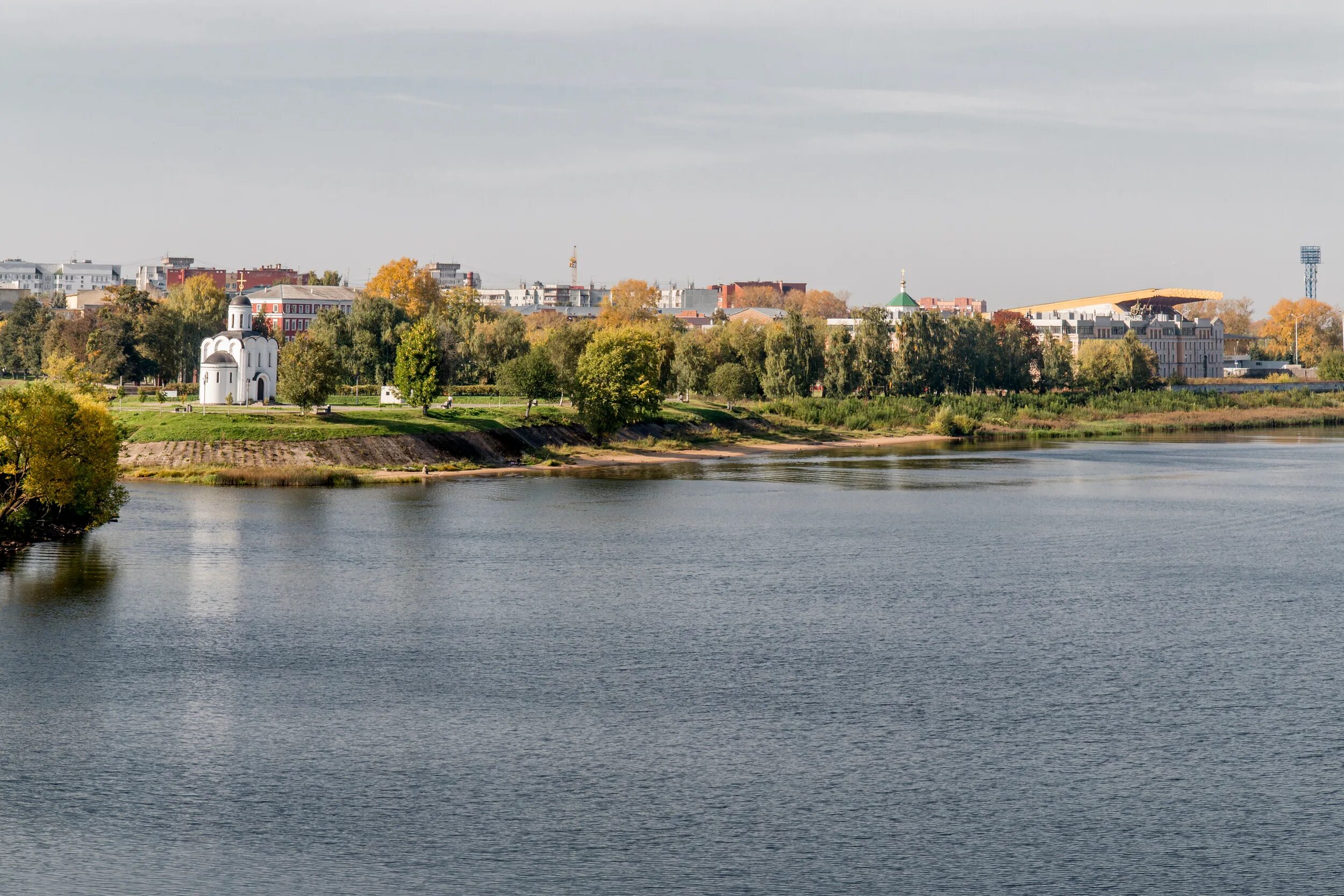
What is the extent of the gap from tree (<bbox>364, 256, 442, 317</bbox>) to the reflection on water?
132 metres

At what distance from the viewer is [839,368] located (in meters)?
147

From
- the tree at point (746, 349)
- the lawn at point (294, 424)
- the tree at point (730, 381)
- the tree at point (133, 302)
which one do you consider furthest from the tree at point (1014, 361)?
the tree at point (133, 302)

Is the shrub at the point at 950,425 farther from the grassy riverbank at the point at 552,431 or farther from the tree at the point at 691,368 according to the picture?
the tree at the point at 691,368

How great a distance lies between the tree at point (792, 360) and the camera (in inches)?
5625

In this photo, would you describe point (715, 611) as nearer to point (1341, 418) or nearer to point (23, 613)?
point (23, 613)

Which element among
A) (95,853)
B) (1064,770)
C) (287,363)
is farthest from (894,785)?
(287,363)

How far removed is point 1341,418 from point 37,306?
498 feet

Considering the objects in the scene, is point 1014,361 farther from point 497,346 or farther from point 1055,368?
point 497,346

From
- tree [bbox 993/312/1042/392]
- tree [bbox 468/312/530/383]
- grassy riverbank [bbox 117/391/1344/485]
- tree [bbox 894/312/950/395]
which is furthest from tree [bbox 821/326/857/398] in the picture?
tree [bbox 468/312/530/383]

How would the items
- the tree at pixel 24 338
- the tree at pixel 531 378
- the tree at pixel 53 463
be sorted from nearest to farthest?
the tree at pixel 53 463
the tree at pixel 531 378
the tree at pixel 24 338

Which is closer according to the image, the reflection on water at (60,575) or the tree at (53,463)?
the reflection on water at (60,575)

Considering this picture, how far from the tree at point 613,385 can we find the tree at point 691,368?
1094 inches

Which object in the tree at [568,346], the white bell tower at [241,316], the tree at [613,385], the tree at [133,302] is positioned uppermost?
the tree at [133,302]

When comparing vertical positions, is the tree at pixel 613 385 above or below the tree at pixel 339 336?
below
